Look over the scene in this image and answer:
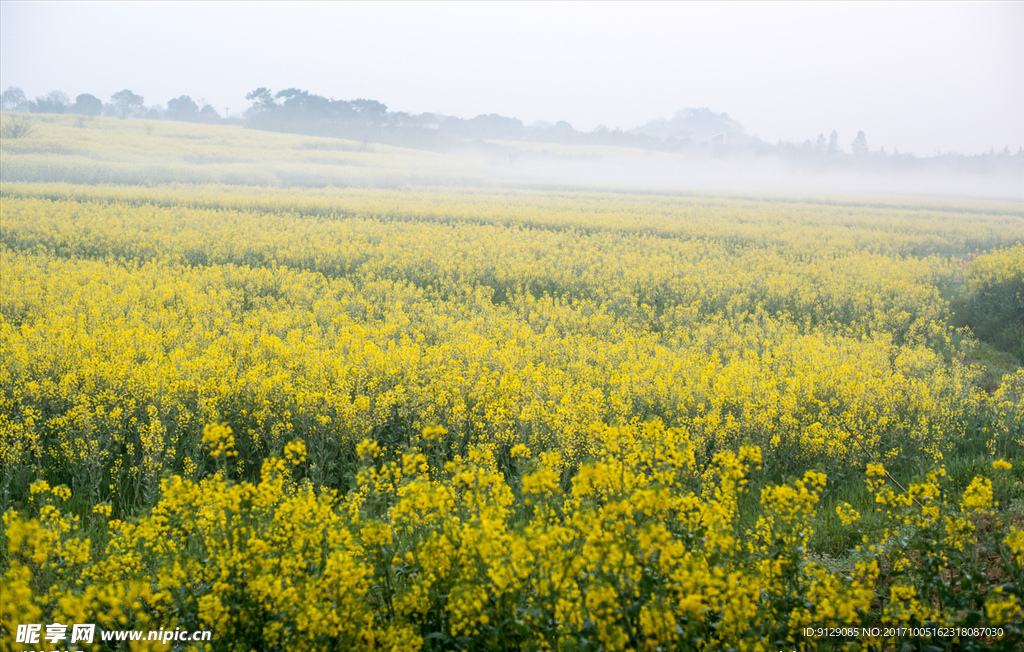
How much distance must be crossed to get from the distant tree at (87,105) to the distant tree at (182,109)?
14.9m

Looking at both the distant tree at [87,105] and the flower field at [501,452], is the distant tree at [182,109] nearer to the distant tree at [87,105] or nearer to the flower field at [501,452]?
the distant tree at [87,105]

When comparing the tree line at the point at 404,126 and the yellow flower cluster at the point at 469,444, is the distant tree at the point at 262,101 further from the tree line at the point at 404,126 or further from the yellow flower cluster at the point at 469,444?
the yellow flower cluster at the point at 469,444

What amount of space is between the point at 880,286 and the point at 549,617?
1504 centimetres

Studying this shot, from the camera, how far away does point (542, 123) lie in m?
149

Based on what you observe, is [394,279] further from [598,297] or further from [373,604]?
[373,604]

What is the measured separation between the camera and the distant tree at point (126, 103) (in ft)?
392

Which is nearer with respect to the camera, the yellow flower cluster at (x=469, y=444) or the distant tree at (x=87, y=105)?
the yellow flower cluster at (x=469, y=444)

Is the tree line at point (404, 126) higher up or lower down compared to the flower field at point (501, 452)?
higher up

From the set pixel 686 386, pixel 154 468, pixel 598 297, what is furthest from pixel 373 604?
pixel 598 297

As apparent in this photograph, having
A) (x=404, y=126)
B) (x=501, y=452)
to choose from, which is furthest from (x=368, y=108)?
(x=501, y=452)

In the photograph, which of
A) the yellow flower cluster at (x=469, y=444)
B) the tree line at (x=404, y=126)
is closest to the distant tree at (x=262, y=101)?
the tree line at (x=404, y=126)

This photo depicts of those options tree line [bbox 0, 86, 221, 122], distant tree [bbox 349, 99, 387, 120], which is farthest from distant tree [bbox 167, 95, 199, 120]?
distant tree [bbox 349, 99, 387, 120]

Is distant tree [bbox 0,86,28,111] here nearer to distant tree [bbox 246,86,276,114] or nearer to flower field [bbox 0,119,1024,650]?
distant tree [bbox 246,86,276,114]

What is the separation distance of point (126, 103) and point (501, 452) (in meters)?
147
